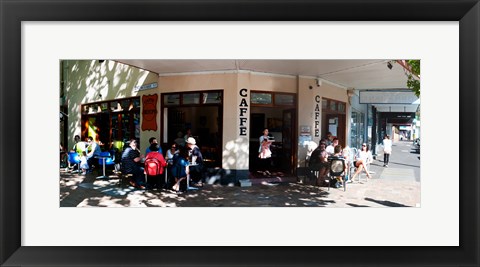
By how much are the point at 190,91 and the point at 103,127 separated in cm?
424

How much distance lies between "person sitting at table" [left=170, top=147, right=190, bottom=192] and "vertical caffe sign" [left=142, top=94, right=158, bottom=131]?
2.11 metres

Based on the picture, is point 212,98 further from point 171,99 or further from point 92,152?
point 92,152

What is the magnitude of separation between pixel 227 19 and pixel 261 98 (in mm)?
4934

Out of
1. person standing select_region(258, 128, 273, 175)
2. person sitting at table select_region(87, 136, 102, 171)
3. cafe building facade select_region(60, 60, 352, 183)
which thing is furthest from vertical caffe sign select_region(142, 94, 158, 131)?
person standing select_region(258, 128, 273, 175)

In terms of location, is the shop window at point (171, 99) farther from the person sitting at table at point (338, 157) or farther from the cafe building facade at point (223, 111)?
the person sitting at table at point (338, 157)

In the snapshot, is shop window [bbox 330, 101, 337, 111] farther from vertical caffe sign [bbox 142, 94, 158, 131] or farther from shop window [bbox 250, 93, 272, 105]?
vertical caffe sign [bbox 142, 94, 158, 131]

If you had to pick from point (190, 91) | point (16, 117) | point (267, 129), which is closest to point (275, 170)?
point (267, 129)

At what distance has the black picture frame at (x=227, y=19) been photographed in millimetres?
2568

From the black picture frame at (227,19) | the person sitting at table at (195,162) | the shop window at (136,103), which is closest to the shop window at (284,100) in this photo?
the person sitting at table at (195,162)

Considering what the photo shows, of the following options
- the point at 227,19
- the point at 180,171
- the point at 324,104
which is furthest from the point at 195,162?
the point at 227,19

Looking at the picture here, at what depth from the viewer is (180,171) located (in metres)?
6.32

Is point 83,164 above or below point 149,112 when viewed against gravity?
below

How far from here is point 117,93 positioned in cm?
932

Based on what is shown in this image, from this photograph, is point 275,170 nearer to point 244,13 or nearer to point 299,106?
point 299,106
